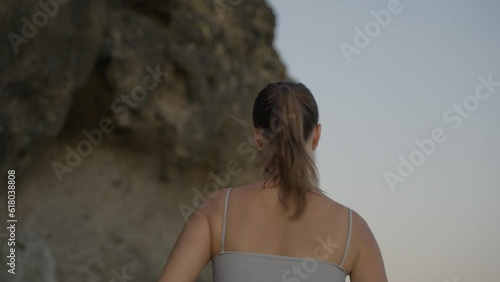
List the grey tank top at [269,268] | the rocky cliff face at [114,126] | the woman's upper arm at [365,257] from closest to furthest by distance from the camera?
the grey tank top at [269,268] < the woman's upper arm at [365,257] < the rocky cliff face at [114,126]

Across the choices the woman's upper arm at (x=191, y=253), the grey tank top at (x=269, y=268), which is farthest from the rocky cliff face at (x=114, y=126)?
the grey tank top at (x=269, y=268)

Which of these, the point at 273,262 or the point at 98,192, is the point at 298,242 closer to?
the point at 273,262

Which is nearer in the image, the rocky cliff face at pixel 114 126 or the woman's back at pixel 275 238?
the woman's back at pixel 275 238

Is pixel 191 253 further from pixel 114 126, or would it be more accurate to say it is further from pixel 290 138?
pixel 114 126

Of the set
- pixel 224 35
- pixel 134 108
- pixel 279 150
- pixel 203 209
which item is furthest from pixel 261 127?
pixel 224 35

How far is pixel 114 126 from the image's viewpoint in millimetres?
13133

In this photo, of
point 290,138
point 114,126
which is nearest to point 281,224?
point 290,138

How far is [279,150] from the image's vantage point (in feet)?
8.03

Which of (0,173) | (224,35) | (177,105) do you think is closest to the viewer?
(0,173)

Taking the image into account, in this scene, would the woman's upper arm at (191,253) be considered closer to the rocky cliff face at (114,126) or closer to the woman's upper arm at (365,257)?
the woman's upper arm at (365,257)

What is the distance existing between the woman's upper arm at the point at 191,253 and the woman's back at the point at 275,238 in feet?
0.10

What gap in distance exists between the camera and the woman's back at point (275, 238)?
2379mm

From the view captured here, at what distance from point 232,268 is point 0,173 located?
351 inches

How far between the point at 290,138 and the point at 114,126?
10996mm
